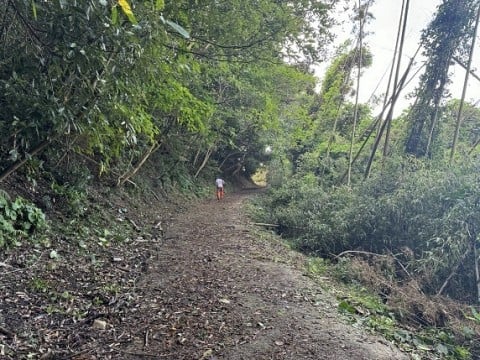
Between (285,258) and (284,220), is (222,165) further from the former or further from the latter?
(285,258)

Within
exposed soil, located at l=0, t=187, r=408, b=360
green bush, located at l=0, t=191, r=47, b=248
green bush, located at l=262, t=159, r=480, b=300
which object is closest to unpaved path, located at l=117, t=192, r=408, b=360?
exposed soil, located at l=0, t=187, r=408, b=360

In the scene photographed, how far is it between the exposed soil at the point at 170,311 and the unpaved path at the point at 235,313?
10mm

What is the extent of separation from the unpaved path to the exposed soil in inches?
0.4

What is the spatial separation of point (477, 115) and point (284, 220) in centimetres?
956

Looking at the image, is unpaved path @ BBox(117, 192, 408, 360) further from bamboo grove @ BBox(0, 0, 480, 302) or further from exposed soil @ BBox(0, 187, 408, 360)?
bamboo grove @ BBox(0, 0, 480, 302)

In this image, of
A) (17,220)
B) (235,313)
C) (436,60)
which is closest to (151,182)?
(17,220)

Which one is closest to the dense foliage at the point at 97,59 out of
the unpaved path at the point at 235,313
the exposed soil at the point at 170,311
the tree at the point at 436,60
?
the exposed soil at the point at 170,311

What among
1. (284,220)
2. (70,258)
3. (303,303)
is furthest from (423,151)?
(70,258)

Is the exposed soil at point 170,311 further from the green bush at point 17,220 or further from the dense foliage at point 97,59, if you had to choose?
the dense foliage at point 97,59

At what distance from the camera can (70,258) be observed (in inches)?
168

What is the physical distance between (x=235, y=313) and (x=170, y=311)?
0.67 metres

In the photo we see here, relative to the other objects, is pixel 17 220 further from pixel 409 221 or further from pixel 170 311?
pixel 409 221

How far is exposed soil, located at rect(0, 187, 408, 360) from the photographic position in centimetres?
266

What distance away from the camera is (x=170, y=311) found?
3385 millimetres
